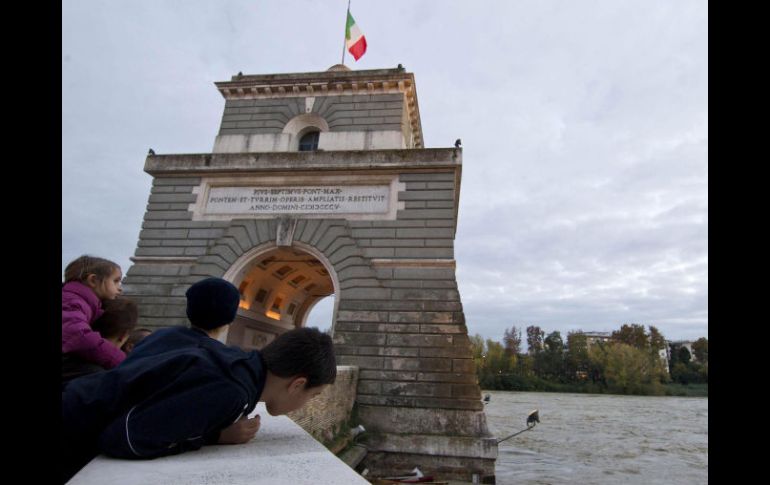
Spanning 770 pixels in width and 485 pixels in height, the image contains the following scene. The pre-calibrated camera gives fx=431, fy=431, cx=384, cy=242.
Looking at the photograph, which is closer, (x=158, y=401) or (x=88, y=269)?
(x=158, y=401)

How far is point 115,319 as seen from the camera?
3781mm

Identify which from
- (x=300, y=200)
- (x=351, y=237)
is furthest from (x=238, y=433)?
(x=300, y=200)

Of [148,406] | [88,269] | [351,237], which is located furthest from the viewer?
[351,237]

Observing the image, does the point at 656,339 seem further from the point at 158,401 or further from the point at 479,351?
the point at 158,401

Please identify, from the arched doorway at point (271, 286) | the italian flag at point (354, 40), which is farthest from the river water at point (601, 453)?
the italian flag at point (354, 40)

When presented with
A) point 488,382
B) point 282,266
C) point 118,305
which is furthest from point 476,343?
point 118,305

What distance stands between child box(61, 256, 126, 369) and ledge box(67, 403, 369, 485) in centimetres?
136

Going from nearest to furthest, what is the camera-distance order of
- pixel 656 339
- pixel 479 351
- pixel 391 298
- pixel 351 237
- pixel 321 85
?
pixel 391 298
pixel 351 237
pixel 321 85
pixel 479 351
pixel 656 339

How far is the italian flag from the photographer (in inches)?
703

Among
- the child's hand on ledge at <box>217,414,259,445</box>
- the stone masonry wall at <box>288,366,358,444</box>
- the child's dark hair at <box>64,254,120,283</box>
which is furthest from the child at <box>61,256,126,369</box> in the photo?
the stone masonry wall at <box>288,366,358,444</box>

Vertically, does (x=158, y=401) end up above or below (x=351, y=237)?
below

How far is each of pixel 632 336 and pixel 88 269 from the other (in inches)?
3457
